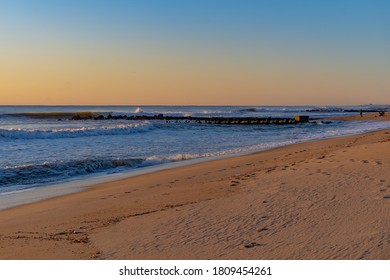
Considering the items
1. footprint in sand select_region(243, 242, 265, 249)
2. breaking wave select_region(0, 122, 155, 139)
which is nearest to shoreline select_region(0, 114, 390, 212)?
footprint in sand select_region(243, 242, 265, 249)

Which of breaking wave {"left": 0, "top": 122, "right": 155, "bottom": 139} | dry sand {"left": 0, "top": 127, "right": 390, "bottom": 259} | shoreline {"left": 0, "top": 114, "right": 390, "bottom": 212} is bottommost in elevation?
shoreline {"left": 0, "top": 114, "right": 390, "bottom": 212}

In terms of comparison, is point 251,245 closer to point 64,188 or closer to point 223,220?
point 223,220

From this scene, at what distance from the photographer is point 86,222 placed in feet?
20.6

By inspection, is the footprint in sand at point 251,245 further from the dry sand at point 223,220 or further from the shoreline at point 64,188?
the shoreline at point 64,188

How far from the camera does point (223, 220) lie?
5543 mm

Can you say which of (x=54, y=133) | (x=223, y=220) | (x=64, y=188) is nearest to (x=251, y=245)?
(x=223, y=220)

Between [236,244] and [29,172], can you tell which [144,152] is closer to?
[29,172]

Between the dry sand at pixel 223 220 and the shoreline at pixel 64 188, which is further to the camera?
the shoreline at pixel 64 188

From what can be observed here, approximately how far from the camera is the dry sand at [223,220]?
14.6 feet

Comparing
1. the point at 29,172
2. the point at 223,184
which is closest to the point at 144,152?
the point at 29,172

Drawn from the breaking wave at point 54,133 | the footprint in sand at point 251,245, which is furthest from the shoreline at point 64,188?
the breaking wave at point 54,133

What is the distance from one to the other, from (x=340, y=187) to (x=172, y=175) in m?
5.07

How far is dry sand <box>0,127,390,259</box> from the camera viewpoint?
4.45 meters

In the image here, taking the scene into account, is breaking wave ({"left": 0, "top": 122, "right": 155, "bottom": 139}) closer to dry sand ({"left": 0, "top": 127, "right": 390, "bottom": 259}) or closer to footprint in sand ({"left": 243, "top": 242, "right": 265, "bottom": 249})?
dry sand ({"left": 0, "top": 127, "right": 390, "bottom": 259})
